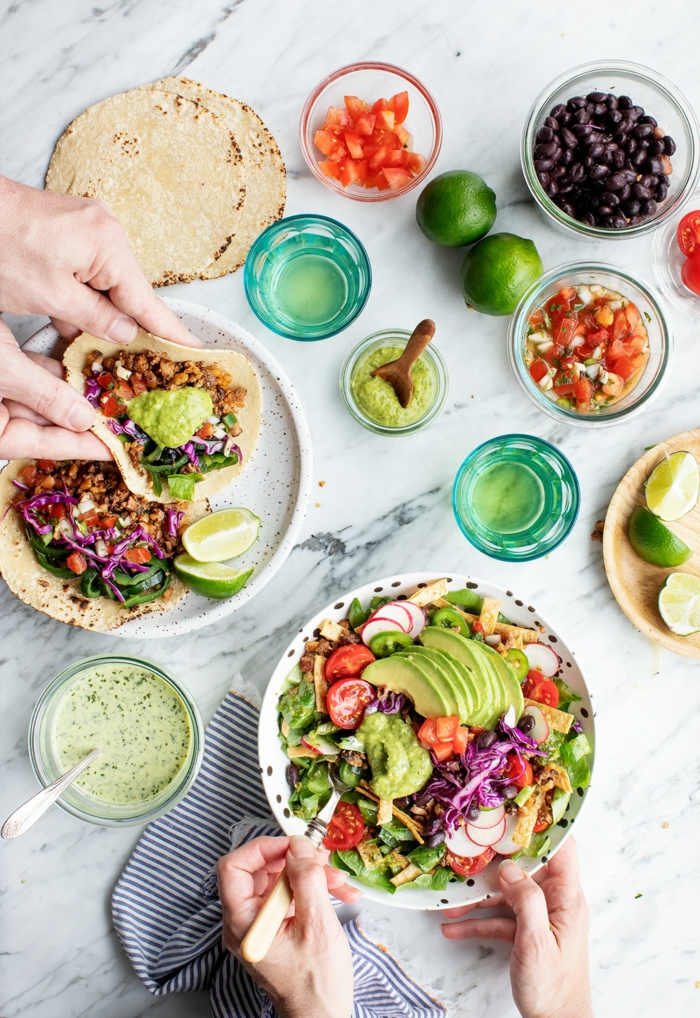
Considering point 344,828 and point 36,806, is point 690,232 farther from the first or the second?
point 36,806

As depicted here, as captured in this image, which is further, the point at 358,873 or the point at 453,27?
the point at 453,27

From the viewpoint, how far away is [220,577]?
255 cm

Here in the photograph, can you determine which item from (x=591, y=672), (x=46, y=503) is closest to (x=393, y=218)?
(x=46, y=503)

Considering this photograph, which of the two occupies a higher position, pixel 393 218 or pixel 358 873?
pixel 393 218

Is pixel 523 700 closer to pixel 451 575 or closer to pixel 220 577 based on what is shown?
pixel 451 575

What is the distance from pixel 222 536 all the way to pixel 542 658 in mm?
1198

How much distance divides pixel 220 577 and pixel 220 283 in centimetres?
110

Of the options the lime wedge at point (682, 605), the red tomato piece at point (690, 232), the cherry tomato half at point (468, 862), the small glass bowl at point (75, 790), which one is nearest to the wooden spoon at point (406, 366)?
the red tomato piece at point (690, 232)

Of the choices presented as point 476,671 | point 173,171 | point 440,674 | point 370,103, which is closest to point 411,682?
point 440,674

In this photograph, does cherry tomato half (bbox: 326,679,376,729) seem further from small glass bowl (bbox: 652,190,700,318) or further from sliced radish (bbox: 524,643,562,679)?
small glass bowl (bbox: 652,190,700,318)

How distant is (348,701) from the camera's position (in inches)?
94.3

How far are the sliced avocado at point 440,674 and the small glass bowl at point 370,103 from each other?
1.62 m

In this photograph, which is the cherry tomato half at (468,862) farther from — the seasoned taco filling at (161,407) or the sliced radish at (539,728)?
the seasoned taco filling at (161,407)

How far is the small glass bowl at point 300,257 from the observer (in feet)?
8.58
